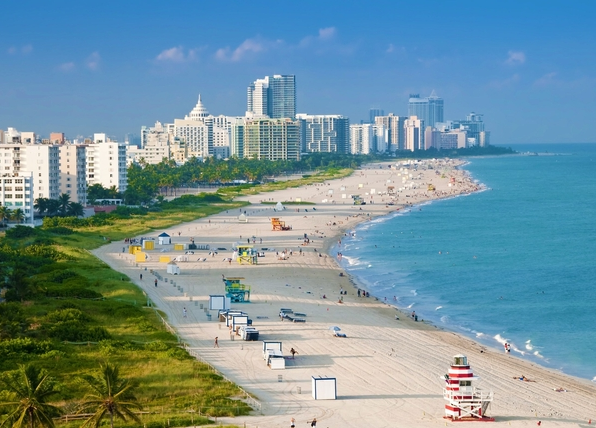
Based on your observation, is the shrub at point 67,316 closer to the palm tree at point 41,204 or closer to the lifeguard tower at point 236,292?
the lifeguard tower at point 236,292

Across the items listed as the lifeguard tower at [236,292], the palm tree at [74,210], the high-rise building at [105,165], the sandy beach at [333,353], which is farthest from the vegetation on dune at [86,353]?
the high-rise building at [105,165]

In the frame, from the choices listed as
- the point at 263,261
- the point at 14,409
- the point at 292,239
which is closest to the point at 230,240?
the point at 292,239

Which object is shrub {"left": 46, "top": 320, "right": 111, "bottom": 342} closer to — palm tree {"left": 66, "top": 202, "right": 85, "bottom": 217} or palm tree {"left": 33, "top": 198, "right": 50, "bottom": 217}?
palm tree {"left": 33, "top": 198, "right": 50, "bottom": 217}

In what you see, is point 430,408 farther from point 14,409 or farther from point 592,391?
point 14,409

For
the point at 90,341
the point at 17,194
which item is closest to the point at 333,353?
the point at 90,341

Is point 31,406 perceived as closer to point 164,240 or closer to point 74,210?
point 164,240

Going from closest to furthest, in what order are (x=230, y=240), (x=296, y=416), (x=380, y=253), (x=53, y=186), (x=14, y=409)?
(x=14, y=409) < (x=296, y=416) < (x=380, y=253) < (x=230, y=240) < (x=53, y=186)
